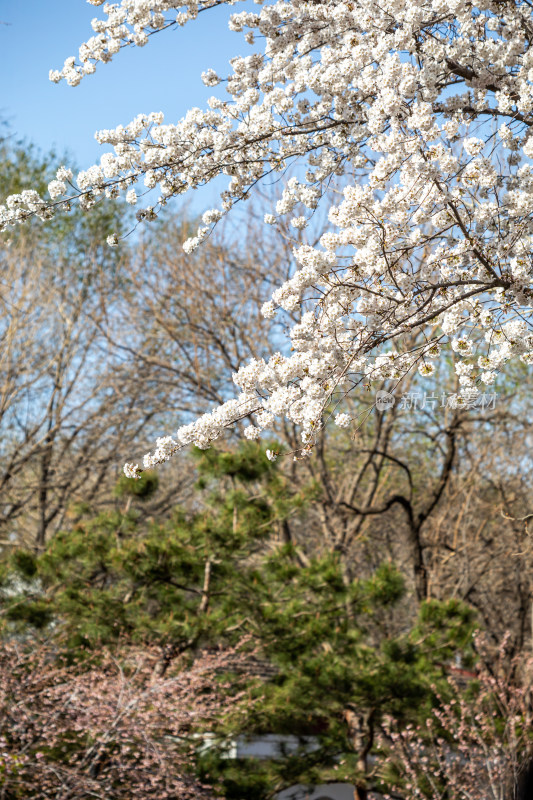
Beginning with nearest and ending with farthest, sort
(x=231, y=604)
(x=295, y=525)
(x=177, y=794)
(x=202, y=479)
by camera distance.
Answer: (x=177, y=794)
(x=231, y=604)
(x=202, y=479)
(x=295, y=525)

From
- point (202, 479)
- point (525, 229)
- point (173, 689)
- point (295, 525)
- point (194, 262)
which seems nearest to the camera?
point (525, 229)

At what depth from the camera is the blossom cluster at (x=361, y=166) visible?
8.82 ft

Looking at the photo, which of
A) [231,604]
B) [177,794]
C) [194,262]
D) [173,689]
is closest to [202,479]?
[231,604]

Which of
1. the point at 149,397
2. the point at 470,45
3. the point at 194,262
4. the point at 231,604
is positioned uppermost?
the point at 194,262

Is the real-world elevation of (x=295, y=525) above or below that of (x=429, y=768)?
above

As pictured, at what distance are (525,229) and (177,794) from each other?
169 inches

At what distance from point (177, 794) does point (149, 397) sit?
6.65 m

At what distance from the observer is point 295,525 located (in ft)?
40.6

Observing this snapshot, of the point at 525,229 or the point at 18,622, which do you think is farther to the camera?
the point at 18,622

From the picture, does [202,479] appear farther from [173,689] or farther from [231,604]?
[173,689]

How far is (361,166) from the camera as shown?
3.37 m

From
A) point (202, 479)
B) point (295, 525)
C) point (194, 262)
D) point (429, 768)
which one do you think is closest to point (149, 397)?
point (194, 262)

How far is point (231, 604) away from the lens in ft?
20.5

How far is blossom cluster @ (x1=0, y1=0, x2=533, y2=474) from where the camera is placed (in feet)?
8.82
